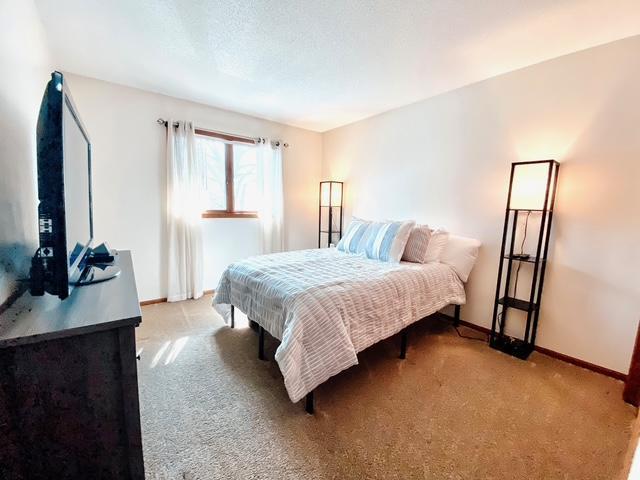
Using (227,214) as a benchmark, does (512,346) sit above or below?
below

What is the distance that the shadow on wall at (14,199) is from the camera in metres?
0.99

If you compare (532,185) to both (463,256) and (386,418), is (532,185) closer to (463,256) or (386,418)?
(463,256)

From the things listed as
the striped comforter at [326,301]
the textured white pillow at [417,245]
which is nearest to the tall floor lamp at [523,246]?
the striped comforter at [326,301]

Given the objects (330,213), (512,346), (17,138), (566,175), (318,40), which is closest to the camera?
(17,138)

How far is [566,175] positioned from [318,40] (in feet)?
7.12

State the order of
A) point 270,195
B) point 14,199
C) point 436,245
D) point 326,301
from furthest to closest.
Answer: point 270,195, point 436,245, point 326,301, point 14,199

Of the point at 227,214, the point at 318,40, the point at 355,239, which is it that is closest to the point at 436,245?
the point at 355,239

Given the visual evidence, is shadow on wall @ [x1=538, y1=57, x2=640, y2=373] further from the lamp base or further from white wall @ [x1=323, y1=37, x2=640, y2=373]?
the lamp base

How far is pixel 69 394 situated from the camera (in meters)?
0.74

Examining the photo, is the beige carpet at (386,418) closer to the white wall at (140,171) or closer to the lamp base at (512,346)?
the lamp base at (512,346)

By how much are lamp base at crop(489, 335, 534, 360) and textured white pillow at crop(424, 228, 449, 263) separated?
2.75 ft

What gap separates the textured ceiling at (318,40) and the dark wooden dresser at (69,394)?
1860 mm

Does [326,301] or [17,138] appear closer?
[17,138]

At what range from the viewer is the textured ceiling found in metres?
1.66
